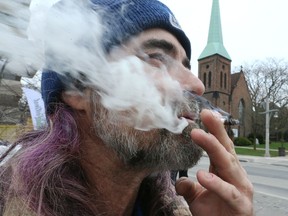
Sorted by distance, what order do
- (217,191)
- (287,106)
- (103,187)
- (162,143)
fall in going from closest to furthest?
(217,191) → (162,143) → (103,187) → (287,106)

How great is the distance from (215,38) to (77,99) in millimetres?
45543

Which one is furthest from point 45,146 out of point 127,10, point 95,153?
point 127,10

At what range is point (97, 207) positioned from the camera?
1.52 meters

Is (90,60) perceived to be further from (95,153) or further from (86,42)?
(95,153)

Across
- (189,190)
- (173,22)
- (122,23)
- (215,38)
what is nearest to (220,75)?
(215,38)

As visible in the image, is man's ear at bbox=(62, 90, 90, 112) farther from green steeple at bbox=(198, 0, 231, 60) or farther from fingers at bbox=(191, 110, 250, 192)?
green steeple at bbox=(198, 0, 231, 60)

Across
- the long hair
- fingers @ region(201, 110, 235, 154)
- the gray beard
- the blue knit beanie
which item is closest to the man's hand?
fingers @ region(201, 110, 235, 154)

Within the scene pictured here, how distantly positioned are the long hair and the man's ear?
1.5 inches

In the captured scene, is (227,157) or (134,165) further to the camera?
(134,165)

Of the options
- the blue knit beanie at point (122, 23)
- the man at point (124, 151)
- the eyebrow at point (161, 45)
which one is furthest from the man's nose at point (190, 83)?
the blue knit beanie at point (122, 23)

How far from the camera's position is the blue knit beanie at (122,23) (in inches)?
61.1

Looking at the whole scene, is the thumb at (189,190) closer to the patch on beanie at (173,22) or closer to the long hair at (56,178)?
the long hair at (56,178)

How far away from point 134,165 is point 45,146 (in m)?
0.41

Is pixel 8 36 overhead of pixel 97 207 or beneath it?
overhead
